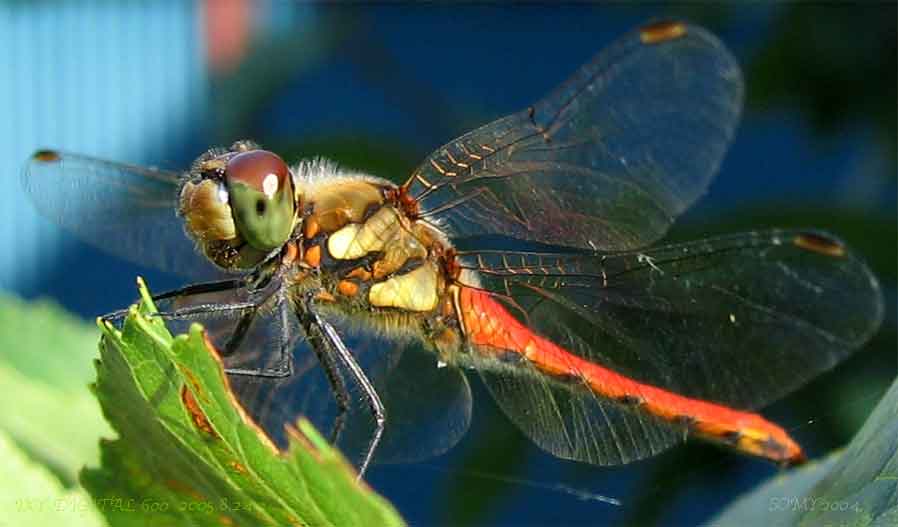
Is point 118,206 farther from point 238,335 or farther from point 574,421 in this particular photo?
point 574,421

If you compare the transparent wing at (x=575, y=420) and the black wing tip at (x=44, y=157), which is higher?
the black wing tip at (x=44, y=157)

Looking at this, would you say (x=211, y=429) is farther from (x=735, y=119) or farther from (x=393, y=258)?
(x=735, y=119)

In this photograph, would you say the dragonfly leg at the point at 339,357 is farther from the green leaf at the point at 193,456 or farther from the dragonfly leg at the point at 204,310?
the green leaf at the point at 193,456

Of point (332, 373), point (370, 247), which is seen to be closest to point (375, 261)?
point (370, 247)

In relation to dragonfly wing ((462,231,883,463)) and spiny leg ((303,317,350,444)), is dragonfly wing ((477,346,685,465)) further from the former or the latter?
spiny leg ((303,317,350,444))

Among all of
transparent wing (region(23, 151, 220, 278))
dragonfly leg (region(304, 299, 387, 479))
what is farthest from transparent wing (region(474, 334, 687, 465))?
transparent wing (region(23, 151, 220, 278))

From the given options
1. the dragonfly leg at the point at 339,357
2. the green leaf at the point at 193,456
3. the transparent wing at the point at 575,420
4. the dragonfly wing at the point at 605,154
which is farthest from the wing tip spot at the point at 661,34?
the green leaf at the point at 193,456

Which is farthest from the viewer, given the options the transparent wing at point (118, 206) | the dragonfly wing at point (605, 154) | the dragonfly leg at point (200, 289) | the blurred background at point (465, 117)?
the blurred background at point (465, 117)

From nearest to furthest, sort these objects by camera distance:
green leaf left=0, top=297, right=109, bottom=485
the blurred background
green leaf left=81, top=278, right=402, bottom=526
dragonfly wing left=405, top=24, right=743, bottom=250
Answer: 1. green leaf left=81, top=278, right=402, bottom=526
2. green leaf left=0, top=297, right=109, bottom=485
3. dragonfly wing left=405, top=24, right=743, bottom=250
4. the blurred background
